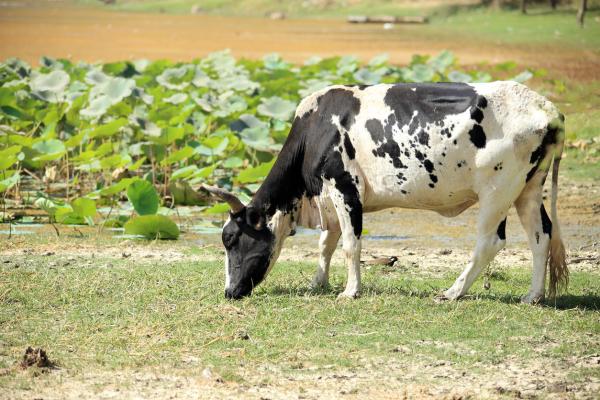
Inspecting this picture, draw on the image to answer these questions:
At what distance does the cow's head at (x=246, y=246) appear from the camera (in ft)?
26.6

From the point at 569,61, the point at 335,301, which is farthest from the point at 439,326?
the point at 569,61

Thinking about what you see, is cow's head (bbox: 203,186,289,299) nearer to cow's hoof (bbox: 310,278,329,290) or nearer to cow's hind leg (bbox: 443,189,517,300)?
cow's hoof (bbox: 310,278,329,290)

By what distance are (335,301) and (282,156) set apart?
1.23 metres

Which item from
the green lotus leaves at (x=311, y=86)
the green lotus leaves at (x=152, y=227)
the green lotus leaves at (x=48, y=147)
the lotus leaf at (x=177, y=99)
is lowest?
the green lotus leaves at (x=152, y=227)

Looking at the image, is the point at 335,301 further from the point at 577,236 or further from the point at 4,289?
the point at 577,236

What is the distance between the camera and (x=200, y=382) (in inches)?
245

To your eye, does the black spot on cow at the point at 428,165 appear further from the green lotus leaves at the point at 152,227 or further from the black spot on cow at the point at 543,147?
the green lotus leaves at the point at 152,227

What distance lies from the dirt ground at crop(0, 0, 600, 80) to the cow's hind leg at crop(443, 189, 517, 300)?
1575 cm

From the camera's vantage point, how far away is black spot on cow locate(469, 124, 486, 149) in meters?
7.61

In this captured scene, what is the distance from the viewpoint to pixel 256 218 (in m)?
8.29

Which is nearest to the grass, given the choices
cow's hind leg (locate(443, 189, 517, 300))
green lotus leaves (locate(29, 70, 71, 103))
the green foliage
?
the green foliage

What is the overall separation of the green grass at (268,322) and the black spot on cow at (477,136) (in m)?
1.10

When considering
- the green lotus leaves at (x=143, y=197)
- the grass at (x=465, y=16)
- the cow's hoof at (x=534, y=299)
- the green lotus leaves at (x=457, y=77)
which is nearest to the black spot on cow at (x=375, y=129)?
the cow's hoof at (x=534, y=299)

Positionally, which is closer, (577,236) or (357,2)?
(577,236)
